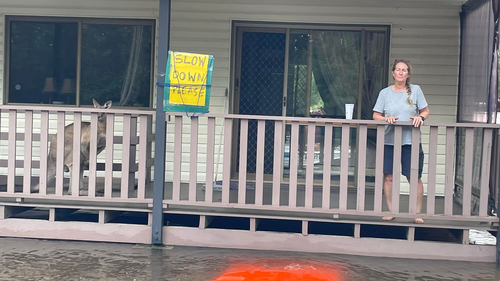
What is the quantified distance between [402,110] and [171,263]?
2.39 metres

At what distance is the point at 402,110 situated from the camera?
5.04 meters

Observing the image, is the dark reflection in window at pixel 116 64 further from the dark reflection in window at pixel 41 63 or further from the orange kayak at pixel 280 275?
the orange kayak at pixel 280 275

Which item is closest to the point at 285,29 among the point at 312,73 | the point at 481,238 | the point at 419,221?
the point at 312,73

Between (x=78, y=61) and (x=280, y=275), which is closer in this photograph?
(x=280, y=275)

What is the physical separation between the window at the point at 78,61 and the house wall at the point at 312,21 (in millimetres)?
172

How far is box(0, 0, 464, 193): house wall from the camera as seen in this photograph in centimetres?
697

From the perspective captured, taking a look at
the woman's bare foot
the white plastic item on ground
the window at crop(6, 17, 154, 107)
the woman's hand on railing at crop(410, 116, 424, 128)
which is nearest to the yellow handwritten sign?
the woman's hand on railing at crop(410, 116, 424, 128)

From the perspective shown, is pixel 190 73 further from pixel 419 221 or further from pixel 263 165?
pixel 419 221

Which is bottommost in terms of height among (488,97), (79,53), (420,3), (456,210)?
(456,210)

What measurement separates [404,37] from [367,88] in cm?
76

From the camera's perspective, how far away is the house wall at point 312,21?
697 centimetres

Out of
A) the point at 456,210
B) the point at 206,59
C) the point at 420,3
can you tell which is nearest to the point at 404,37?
the point at 420,3

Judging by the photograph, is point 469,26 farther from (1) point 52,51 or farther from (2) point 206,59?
(1) point 52,51

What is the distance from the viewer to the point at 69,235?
523 cm
